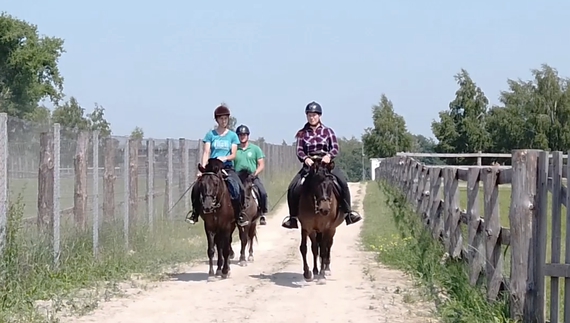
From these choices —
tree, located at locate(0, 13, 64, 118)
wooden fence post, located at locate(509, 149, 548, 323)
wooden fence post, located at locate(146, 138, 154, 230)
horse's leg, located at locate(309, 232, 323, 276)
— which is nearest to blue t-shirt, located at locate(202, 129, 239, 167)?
horse's leg, located at locate(309, 232, 323, 276)

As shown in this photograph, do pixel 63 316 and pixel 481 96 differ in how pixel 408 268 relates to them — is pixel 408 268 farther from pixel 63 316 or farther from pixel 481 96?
pixel 481 96

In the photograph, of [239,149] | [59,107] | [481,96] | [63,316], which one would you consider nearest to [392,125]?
[481,96]

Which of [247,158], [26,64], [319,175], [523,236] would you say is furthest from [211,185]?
[26,64]

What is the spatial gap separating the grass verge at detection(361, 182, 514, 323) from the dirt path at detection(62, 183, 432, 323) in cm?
35

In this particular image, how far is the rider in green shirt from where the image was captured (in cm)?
1611

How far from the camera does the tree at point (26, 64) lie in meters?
60.8

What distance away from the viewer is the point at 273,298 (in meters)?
12.0

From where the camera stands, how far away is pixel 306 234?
1369cm

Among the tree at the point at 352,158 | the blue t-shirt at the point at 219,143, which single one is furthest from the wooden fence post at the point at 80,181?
the tree at the point at 352,158

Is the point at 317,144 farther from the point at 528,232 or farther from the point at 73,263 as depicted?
the point at 528,232

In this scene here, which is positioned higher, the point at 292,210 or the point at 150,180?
the point at 150,180

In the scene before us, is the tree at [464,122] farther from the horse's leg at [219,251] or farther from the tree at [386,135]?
the horse's leg at [219,251]

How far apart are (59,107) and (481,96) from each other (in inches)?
1266

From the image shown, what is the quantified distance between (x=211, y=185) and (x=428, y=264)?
3.49 m
